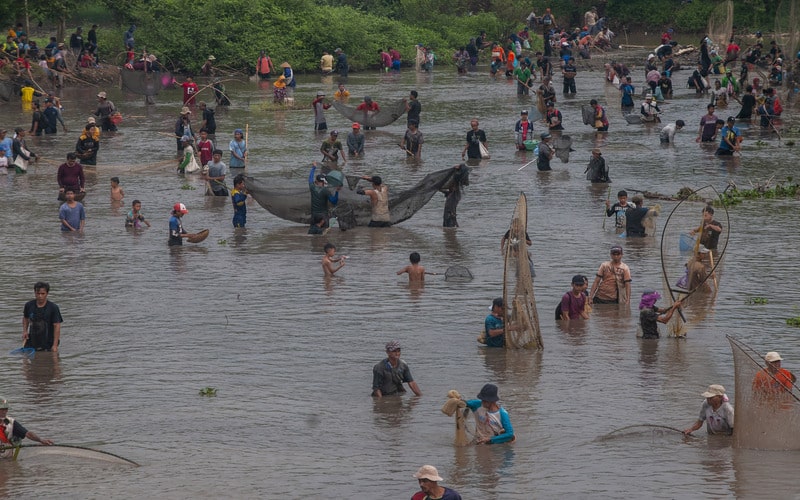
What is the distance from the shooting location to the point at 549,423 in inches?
566

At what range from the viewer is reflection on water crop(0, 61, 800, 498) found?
12953 mm

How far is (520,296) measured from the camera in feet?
55.0

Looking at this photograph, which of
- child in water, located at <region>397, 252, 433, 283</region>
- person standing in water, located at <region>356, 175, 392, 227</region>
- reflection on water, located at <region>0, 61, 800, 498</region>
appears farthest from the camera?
person standing in water, located at <region>356, 175, 392, 227</region>

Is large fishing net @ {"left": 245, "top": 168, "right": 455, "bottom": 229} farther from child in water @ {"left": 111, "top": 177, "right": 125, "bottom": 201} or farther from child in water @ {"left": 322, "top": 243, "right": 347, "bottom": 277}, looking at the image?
child in water @ {"left": 322, "top": 243, "right": 347, "bottom": 277}

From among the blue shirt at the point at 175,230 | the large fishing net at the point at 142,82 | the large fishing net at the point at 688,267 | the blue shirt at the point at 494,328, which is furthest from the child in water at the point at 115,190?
the large fishing net at the point at 142,82

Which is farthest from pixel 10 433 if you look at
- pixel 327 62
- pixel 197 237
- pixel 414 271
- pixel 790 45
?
pixel 327 62

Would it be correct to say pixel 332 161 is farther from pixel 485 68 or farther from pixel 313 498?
pixel 485 68

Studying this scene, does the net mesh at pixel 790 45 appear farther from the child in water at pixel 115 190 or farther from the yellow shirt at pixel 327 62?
the child in water at pixel 115 190

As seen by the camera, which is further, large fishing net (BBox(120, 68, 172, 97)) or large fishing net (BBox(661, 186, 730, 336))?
large fishing net (BBox(120, 68, 172, 97))

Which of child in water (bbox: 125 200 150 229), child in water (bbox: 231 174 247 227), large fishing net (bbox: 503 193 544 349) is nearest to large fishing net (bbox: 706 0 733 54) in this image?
child in water (bbox: 231 174 247 227)

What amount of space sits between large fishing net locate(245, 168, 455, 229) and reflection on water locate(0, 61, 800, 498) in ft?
1.33

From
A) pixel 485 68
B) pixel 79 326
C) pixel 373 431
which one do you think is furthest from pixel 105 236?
pixel 485 68

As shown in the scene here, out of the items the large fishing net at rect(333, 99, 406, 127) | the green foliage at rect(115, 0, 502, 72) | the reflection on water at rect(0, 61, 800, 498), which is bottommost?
the reflection on water at rect(0, 61, 800, 498)

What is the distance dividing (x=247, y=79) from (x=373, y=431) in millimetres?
40120
